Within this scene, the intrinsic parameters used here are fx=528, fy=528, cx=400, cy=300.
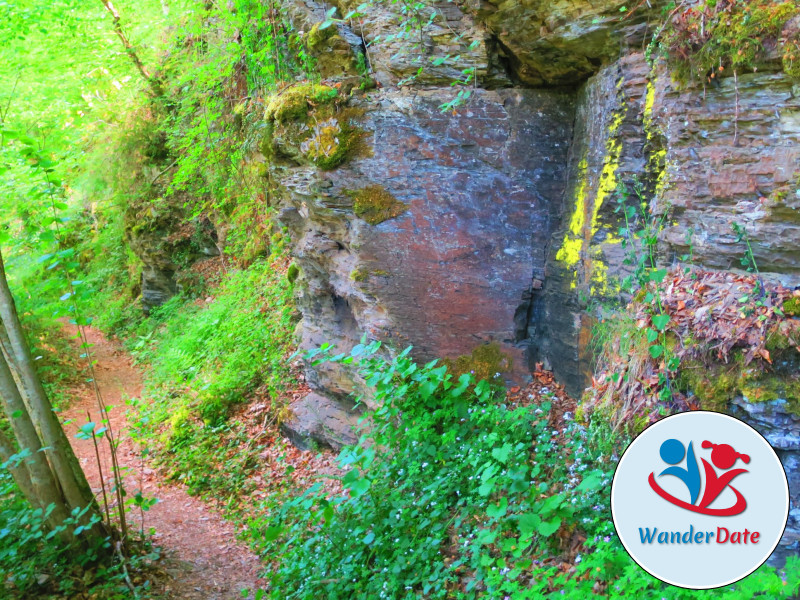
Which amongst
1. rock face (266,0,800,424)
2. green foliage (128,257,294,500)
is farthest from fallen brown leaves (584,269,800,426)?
green foliage (128,257,294,500)

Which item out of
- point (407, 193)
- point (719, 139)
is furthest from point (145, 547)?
point (719, 139)

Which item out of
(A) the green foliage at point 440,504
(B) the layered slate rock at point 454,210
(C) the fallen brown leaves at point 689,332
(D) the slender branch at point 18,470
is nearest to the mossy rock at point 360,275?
(B) the layered slate rock at point 454,210

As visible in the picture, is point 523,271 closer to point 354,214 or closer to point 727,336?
point 354,214

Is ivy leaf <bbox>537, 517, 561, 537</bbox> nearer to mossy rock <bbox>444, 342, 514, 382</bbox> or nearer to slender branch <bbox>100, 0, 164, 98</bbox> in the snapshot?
mossy rock <bbox>444, 342, 514, 382</bbox>

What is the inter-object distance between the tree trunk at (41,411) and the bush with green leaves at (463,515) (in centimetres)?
182

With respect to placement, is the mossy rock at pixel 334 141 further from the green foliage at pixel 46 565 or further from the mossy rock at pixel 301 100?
the green foliage at pixel 46 565

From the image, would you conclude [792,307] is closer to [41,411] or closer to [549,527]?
[549,527]

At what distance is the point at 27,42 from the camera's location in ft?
38.0

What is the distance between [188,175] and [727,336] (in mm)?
10536

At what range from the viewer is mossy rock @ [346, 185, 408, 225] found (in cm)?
548

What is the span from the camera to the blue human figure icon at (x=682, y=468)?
224 cm

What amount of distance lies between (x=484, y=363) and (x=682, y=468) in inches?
122

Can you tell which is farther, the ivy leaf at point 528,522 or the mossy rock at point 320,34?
the mossy rock at point 320,34

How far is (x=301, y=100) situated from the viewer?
5.71 meters
